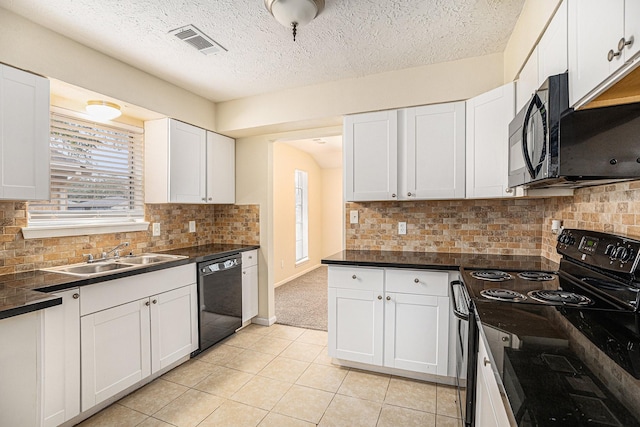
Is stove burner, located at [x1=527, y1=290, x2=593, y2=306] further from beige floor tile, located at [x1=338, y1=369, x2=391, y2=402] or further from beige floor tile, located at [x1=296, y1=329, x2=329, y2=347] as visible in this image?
beige floor tile, located at [x1=296, y1=329, x2=329, y2=347]

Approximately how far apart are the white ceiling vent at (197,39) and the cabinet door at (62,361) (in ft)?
5.62

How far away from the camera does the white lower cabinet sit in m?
→ 2.25

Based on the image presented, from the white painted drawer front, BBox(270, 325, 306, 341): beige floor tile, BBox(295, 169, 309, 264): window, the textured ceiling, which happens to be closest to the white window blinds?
the textured ceiling

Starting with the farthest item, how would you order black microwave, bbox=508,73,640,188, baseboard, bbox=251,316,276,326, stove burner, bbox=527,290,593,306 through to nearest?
1. baseboard, bbox=251,316,276,326
2. stove burner, bbox=527,290,593,306
3. black microwave, bbox=508,73,640,188

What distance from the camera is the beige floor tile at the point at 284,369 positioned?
2.44 metres

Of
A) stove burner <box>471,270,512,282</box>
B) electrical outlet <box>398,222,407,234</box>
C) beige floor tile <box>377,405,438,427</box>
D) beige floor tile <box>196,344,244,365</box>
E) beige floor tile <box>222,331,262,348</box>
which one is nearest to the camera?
stove burner <box>471,270,512,282</box>

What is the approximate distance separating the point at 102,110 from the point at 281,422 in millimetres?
2551

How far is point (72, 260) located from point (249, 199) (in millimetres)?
1701

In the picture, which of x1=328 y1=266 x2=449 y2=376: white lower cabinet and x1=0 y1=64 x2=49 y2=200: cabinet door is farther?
x1=328 y1=266 x2=449 y2=376: white lower cabinet

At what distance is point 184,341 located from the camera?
2.60 meters

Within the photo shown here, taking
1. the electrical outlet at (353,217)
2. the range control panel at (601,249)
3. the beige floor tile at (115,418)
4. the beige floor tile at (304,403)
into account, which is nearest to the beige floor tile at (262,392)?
the beige floor tile at (304,403)

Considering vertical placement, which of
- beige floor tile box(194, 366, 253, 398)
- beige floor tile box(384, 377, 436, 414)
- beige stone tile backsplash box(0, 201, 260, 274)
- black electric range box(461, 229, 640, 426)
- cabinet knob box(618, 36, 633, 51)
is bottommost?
beige floor tile box(194, 366, 253, 398)

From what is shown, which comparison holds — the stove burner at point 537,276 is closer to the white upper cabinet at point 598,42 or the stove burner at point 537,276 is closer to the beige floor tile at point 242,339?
the white upper cabinet at point 598,42

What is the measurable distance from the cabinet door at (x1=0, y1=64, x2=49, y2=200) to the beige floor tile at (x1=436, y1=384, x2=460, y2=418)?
9.27ft
